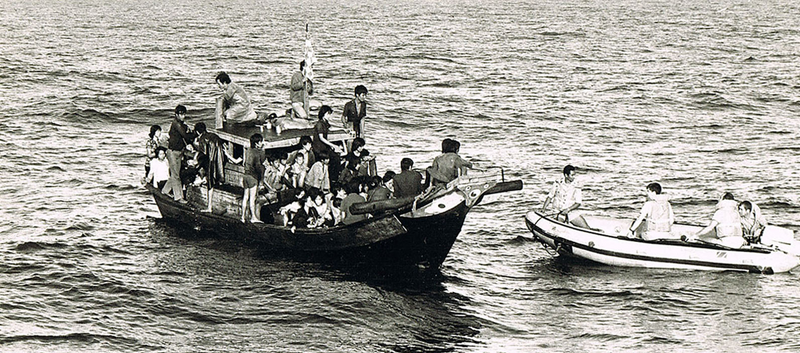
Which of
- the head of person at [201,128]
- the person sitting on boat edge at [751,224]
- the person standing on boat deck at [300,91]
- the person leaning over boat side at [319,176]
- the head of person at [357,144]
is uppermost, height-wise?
the person standing on boat deck at [300,91]

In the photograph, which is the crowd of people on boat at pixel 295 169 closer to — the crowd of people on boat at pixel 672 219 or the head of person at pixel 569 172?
the head of person at pixel 569 172

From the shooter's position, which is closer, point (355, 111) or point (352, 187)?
point (352, 187)

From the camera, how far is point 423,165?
32562 mm

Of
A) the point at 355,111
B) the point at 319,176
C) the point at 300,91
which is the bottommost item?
the point at 319,176

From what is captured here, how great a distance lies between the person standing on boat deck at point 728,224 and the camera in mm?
21125

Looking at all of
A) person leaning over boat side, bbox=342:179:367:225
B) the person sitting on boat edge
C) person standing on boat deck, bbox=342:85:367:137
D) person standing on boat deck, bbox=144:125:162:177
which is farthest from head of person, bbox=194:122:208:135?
the person sitting on boat edge

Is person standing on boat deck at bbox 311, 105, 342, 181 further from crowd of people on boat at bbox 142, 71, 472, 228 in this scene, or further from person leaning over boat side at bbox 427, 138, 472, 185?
person leaning over boat side at bbox 427, 138, 472, 185

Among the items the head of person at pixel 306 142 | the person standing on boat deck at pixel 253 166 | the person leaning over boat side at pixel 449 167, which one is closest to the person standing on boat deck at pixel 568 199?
the person leaning over boat side at pixel 449 167

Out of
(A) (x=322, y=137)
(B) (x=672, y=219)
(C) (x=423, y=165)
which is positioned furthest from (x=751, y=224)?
(C) (x=423, y=165)

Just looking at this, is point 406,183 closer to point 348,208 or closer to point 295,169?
point 348,208

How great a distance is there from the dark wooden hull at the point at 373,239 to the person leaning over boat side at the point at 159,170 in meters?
1.94

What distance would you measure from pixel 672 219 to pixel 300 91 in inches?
337

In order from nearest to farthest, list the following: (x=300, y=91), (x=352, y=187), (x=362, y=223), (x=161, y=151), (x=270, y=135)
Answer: (x=362, y=223)
(x=352, y=187)
(x=270, y=135)
(x=300, y=91)
(x=161, y=151)

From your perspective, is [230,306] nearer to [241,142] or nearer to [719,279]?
[241,142]
